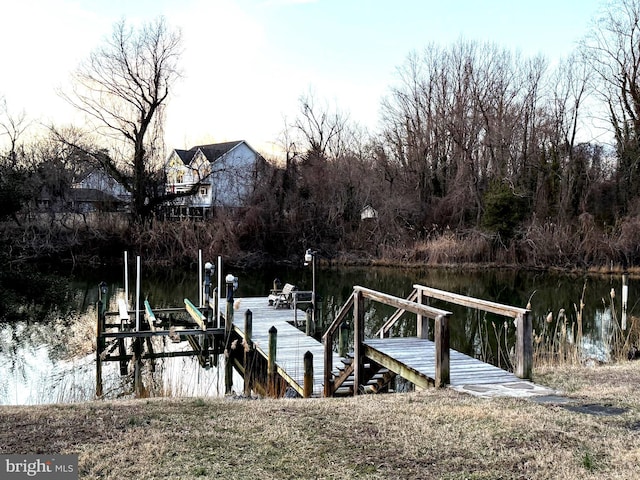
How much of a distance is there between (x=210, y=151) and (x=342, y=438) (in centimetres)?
4906

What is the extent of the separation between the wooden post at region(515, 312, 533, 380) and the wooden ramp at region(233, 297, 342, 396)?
3.75 meters

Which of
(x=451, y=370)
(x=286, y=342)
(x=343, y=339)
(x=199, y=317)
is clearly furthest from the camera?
(x=199, y=317)

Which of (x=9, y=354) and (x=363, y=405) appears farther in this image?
(x=9, y=354)

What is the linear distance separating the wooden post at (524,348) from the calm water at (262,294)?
3517 mm

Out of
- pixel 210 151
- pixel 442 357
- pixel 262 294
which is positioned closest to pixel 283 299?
pixel 262 294

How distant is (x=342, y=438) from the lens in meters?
5.89

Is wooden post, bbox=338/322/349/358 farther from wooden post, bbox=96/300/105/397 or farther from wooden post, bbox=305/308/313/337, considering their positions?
wooden post, bbox=96/300/105/397

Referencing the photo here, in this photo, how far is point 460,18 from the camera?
124ft

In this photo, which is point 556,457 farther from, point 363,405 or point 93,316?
point 93,316

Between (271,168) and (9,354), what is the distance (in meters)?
26.3

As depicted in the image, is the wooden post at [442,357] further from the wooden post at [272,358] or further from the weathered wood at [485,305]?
the wooden post at [272,358]

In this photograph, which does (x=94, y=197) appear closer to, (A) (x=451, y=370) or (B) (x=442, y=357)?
(A) (x=451, y=370)

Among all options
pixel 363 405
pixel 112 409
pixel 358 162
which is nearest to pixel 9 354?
pixel 112 409

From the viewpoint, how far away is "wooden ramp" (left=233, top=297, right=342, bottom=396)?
12.1 metres
